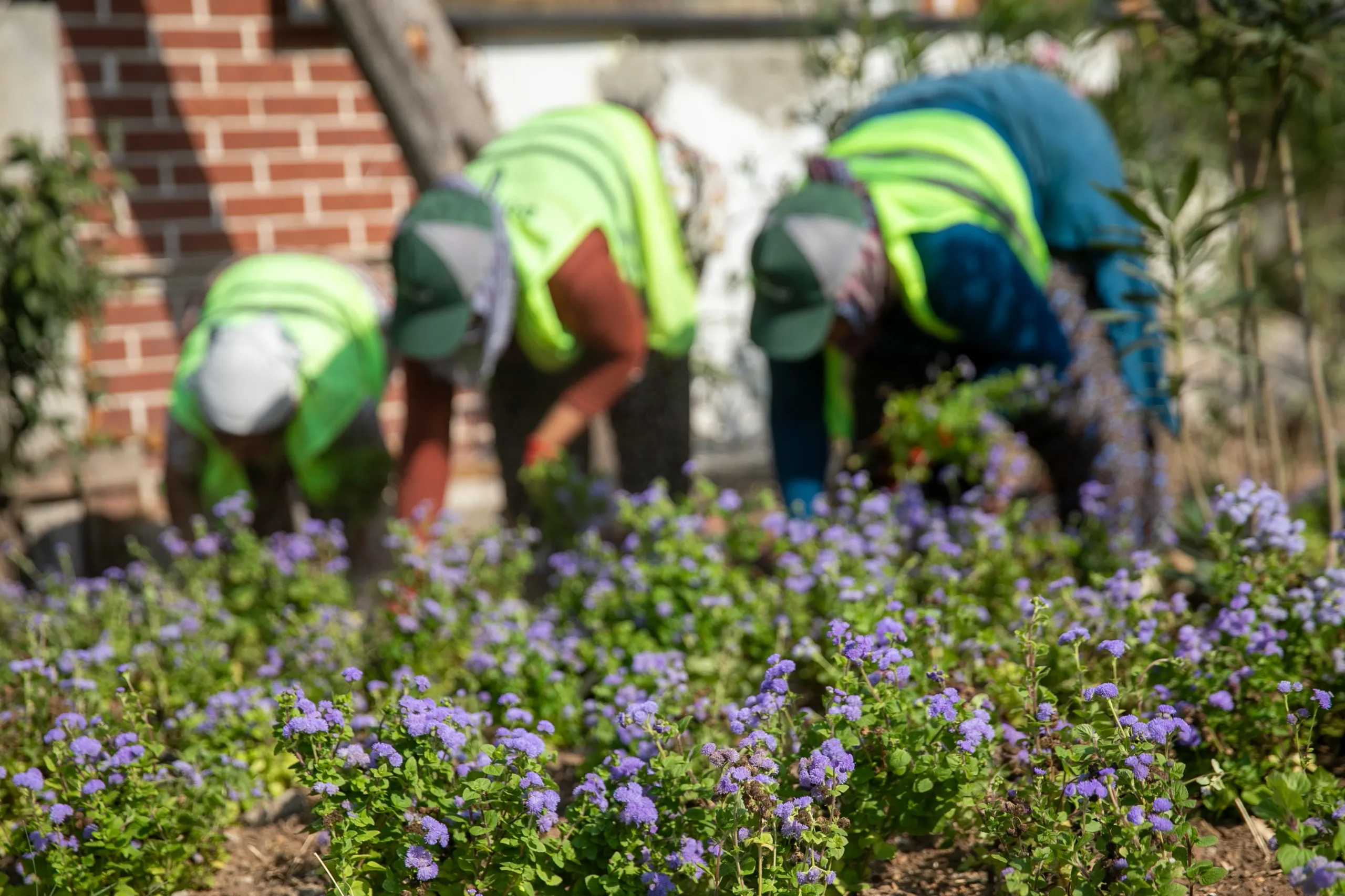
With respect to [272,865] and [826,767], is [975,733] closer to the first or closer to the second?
[826,767]

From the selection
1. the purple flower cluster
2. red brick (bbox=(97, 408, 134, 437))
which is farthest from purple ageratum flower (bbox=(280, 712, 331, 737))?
red brick (bbox=(97, 408, 134, 437))

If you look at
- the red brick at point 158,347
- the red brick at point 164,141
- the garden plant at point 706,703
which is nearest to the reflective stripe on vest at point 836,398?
the garden plant at point 706,703

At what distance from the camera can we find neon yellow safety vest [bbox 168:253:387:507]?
3.30 m

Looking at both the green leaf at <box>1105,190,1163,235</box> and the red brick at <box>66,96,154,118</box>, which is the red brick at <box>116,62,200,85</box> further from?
the green leaf at <box>1105,190,1163,235</box>

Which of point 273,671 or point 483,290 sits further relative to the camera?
point 483,290

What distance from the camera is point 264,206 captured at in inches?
206

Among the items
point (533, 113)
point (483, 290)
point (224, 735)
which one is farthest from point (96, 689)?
point (533, 113)

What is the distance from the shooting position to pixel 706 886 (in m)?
1.92

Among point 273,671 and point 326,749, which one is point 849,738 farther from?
point 273,671

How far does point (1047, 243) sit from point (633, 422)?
114 cm

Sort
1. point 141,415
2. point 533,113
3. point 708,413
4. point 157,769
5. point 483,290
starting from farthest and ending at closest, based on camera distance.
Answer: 1. point 708,413
2. point 533,113
3. point 141,415
4. point 483,290
5. point 157,769

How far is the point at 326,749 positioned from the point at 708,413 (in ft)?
13.2

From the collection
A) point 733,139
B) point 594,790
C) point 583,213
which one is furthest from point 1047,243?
point 733,139

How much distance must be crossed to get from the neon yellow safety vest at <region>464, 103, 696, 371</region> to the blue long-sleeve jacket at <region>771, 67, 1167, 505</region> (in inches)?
16.0
